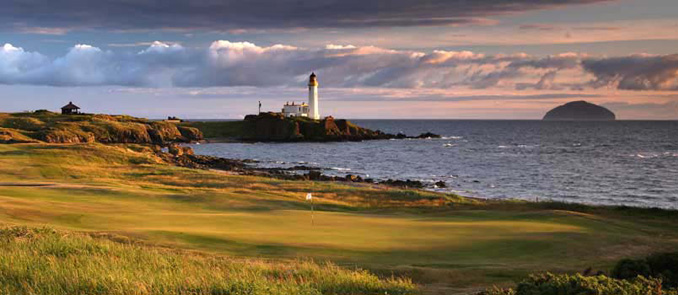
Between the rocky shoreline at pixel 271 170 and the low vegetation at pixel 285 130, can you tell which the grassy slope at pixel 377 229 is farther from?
the low vegetation at pixel 285 130

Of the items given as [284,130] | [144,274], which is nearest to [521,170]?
[144,274]

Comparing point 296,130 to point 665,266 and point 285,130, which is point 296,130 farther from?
point 665,266

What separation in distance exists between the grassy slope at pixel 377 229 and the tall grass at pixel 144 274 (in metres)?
2.92

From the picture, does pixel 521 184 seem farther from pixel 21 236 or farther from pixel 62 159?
pixel 21 236

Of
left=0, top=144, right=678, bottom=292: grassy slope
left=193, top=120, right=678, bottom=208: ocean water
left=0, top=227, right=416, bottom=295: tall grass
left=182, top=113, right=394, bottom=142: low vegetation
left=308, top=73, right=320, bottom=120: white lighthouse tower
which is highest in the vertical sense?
A: left=308, top=73, right=320, bottom=120: white lighthouse tower

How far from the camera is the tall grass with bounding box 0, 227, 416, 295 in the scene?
36.8ft

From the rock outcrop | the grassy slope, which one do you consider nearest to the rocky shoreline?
the grassy slope

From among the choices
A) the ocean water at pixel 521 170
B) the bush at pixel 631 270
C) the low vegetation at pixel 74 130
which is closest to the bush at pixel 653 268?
the bush at pixel 631 270

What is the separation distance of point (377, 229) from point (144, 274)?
42.3 ft

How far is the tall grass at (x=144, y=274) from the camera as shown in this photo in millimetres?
11219

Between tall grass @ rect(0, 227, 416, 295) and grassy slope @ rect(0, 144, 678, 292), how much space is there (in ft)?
9.58

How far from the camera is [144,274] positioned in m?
12.2

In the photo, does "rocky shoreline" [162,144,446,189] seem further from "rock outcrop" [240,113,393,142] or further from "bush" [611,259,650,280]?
"rock outcrop" [240,113,393,142]

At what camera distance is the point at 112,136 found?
116 meters
